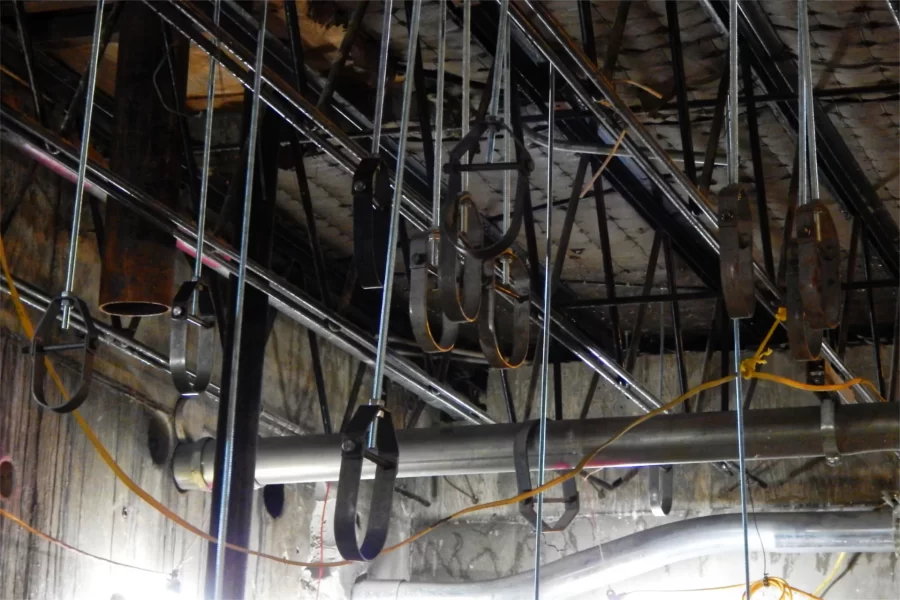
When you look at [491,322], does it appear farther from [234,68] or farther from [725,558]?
[725,558]

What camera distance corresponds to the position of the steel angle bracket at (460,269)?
342 cm

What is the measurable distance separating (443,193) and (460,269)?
3.94 metres

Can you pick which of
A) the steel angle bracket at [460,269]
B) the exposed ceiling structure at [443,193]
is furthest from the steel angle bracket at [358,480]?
the steel angle bracket at [460,269]

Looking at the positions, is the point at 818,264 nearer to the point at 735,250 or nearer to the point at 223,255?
the point at 735,250

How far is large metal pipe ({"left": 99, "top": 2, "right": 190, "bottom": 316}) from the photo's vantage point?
5855mm

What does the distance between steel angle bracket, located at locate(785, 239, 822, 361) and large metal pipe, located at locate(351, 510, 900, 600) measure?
5952mm

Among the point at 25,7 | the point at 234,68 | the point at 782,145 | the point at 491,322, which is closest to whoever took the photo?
the point at 491,322

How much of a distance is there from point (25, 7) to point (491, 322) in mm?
4067

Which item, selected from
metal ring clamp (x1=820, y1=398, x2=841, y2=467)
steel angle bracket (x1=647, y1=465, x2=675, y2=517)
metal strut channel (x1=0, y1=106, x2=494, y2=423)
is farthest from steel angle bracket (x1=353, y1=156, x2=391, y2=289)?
steel angle bracket (x1=647, y1=465, x2=675, y2=517)

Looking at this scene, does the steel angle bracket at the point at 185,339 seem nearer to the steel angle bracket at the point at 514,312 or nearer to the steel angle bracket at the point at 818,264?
the steel angle bracket at the point at 514,312

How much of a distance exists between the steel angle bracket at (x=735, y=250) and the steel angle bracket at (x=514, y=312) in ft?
2.31

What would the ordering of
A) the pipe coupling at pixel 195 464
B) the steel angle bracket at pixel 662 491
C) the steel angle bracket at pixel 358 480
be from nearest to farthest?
the steel angle bracket at pixel 358 480, the pipe coupling at pixel 195 464, the steel angle bracket at pixel 662 491

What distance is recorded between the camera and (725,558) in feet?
36.4

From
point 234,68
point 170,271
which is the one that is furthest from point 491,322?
point 170,271
